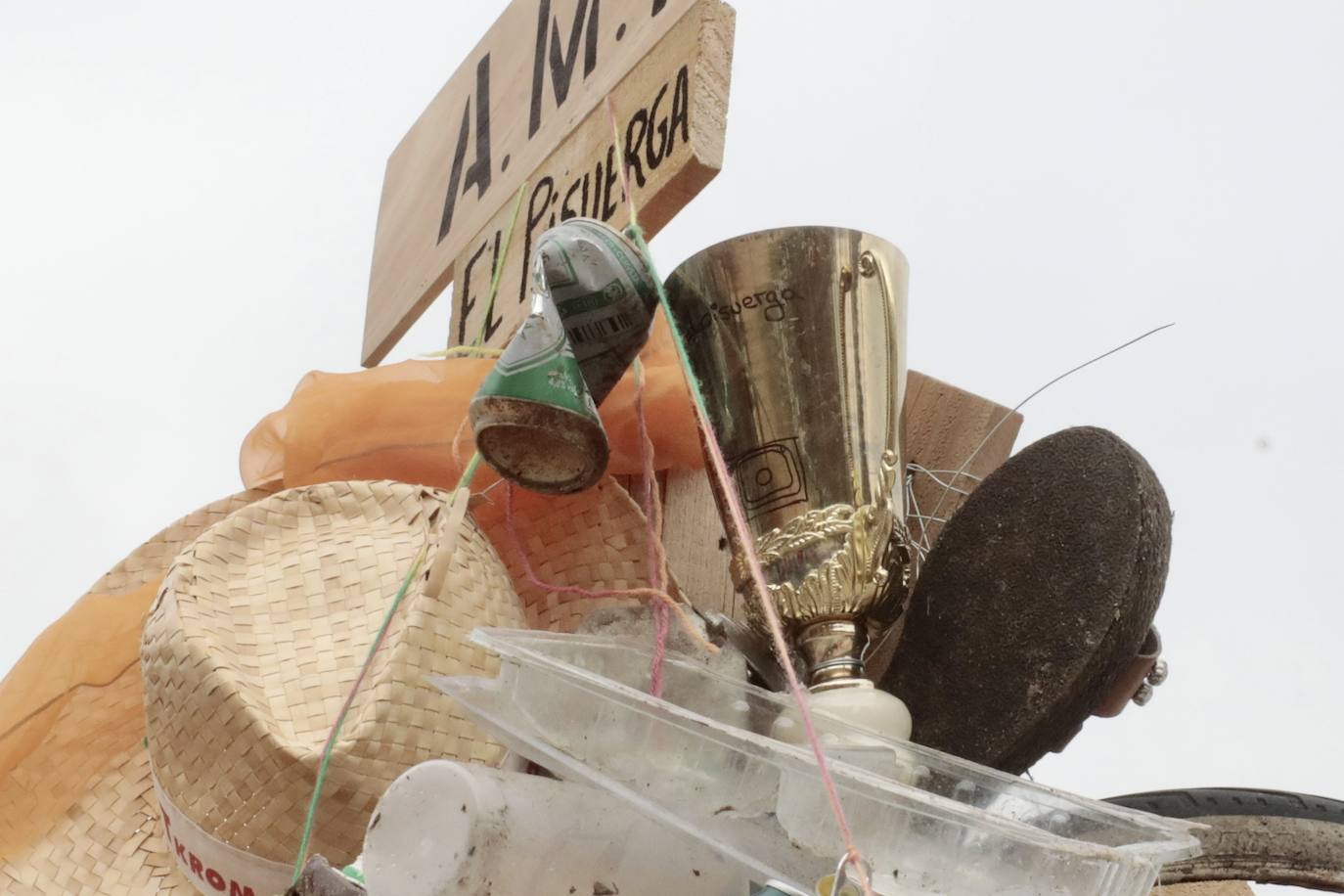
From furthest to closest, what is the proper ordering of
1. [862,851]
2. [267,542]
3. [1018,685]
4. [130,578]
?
[130,578] → [267,542] → [1018,685] → [862,851]

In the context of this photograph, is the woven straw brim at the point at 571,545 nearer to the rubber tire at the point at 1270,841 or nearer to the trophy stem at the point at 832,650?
the trophy stem at the point at 832,650

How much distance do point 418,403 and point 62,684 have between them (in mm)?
317

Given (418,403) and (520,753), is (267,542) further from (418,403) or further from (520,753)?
(520,753)

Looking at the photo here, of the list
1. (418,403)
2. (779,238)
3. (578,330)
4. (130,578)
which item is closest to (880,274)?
(779,238)

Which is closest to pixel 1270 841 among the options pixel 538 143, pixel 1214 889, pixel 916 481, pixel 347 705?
pixel 1214 889

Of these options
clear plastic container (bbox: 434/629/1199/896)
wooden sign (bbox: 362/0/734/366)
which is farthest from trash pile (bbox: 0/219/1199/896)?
wooden sign (bbox: 362/0/734/366)

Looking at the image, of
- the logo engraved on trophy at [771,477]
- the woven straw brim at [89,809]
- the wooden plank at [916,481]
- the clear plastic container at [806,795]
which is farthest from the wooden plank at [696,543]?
the woven straw brim at [89,809]

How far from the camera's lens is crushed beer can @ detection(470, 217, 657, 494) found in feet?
2.67

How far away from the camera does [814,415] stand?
2.93ft

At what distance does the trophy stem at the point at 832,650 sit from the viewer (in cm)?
82

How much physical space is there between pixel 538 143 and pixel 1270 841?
75cm

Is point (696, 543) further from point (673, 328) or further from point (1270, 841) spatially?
point (1270, 841)

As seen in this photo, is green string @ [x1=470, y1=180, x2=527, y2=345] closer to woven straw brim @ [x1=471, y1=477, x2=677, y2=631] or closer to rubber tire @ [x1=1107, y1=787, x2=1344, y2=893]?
woven straw brim @ [x1=471, y1=477, x2=677, y2=631]

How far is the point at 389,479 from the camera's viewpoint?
1.11 m
